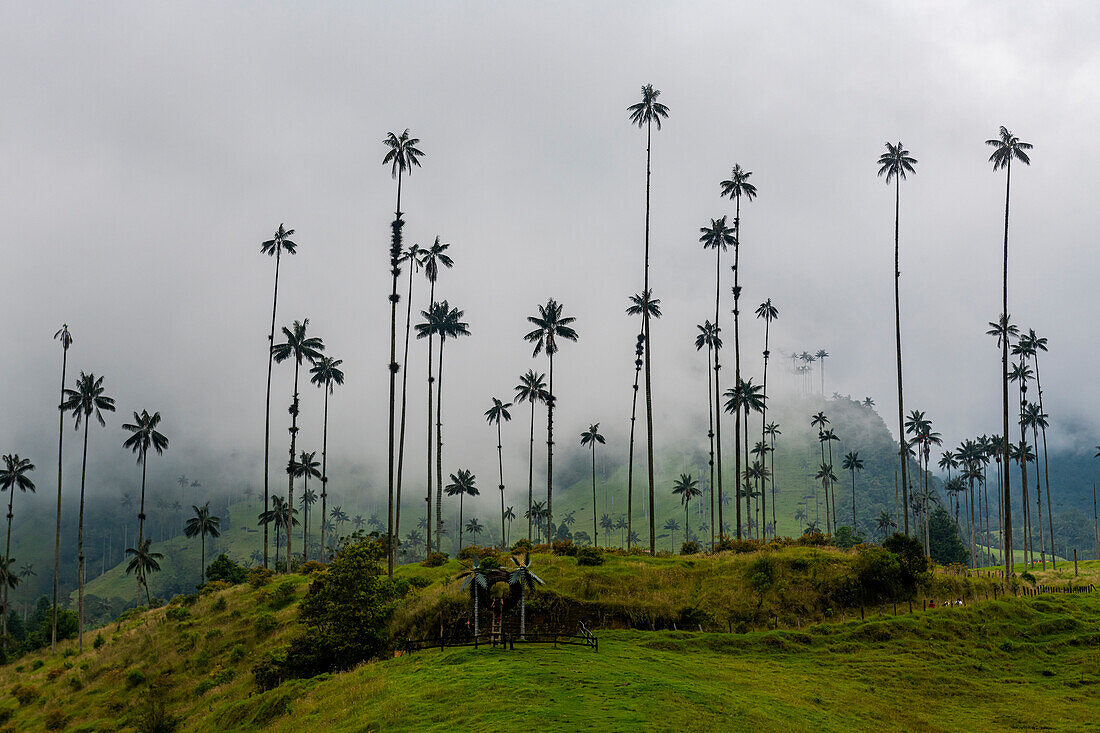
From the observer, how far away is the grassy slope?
29281 mm

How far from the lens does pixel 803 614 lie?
53.3m

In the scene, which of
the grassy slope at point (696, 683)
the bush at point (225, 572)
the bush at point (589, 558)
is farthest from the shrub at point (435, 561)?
the bush at point (225, 572)

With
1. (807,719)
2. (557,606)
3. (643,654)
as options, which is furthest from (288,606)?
(807,719)

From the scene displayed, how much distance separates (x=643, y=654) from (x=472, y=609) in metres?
16.8

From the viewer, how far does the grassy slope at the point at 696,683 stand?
96.1 feet

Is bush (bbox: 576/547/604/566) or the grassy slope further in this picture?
bush (bbox: 576/547/604/566)

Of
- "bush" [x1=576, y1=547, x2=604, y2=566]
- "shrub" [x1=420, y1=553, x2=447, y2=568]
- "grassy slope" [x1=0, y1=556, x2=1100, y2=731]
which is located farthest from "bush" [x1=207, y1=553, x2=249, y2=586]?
"bush" [x1=576, y1=547, x2=604, y2=566]

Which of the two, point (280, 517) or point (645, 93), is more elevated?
point (645, 93)

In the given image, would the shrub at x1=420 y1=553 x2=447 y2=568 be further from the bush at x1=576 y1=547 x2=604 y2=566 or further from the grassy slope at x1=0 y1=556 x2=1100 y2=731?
the bush at x1=576 y1=547 x2=604 y2=566

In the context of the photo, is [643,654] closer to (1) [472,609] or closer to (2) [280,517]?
(1) [472,609]

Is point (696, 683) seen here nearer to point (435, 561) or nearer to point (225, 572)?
point (435, 561)

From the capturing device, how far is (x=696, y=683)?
3353 centimetres

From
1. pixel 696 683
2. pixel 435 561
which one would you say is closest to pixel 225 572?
pixel 435 561

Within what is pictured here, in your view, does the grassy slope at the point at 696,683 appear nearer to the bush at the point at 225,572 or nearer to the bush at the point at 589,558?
the bush at the point at 589,558
